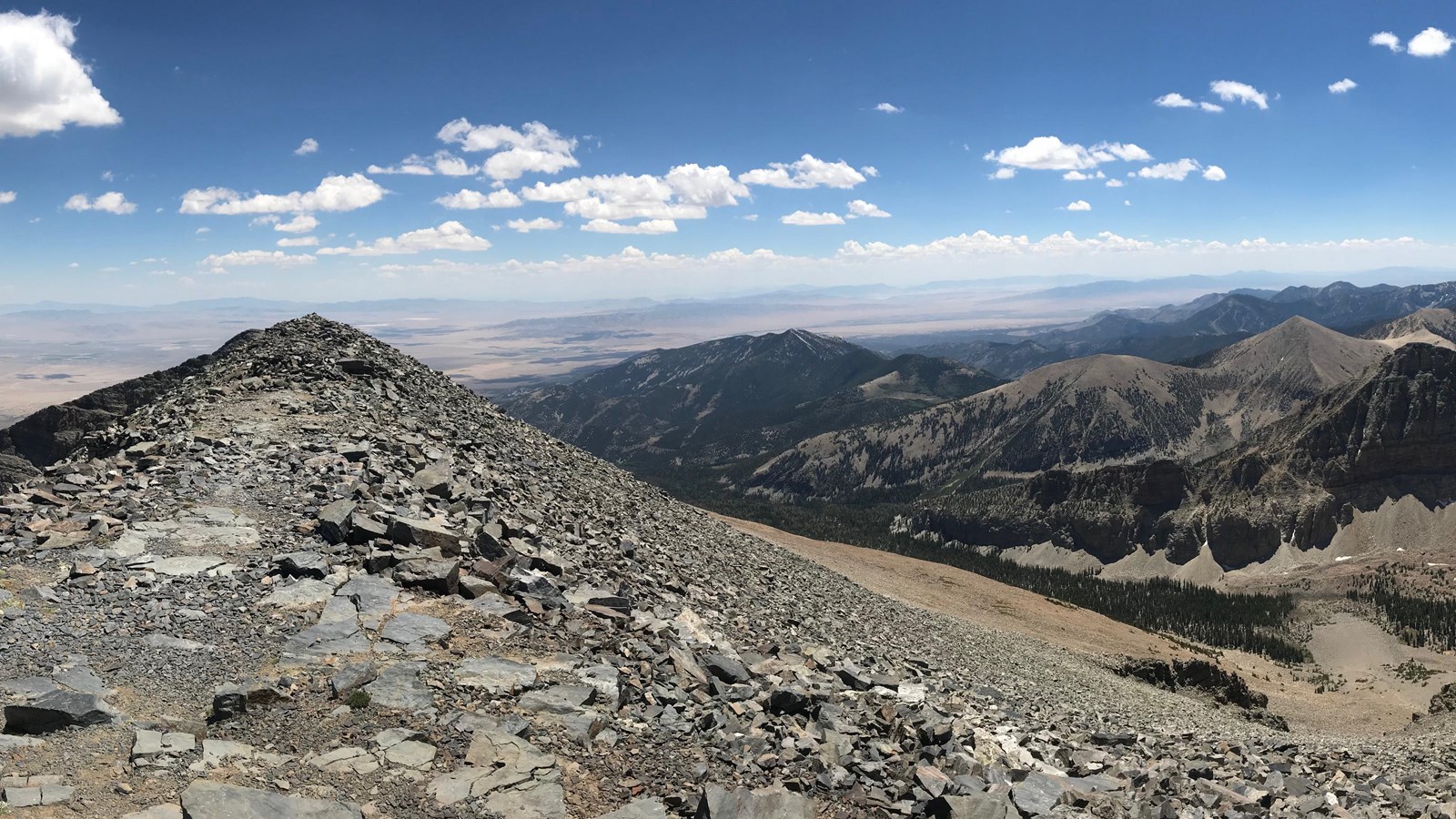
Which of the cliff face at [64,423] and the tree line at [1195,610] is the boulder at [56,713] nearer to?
the cliff face at [64,423]

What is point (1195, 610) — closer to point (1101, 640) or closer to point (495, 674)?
point (1101, 640)

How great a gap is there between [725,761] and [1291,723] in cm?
6857

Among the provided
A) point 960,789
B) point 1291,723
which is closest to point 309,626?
point 960,789

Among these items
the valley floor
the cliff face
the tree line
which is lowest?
the tree line

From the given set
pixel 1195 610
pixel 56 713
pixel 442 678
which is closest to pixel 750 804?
pixel 442 678

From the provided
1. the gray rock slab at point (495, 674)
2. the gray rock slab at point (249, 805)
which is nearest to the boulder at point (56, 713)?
the gray rock slab at point (249, 805)

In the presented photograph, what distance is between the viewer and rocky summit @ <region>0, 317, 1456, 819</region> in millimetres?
13750

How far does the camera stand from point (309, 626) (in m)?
18.4

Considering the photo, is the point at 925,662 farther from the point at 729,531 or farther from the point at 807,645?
the point at 729,531

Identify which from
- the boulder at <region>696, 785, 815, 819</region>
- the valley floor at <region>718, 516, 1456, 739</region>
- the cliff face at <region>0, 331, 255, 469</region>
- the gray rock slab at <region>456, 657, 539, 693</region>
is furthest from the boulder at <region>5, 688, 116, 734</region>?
the cliff face at <region>0, 331, 255, 469</region>

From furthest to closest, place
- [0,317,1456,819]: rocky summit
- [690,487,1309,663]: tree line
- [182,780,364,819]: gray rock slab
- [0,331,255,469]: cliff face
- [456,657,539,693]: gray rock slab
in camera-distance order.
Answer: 1. [690,487,1309,663]: tree line
2. [0,331,255,469]: cliff face
3. [456,657,539,693]: gray rock slab
4. [0,317,1456,819]: rocky summit
5. [182,780,364,819]: gray rock slab

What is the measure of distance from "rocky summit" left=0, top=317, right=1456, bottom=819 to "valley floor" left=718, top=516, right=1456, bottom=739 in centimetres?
3048

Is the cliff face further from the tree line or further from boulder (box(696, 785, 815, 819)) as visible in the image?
the tree line

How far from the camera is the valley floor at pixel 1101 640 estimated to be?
64.8 m
